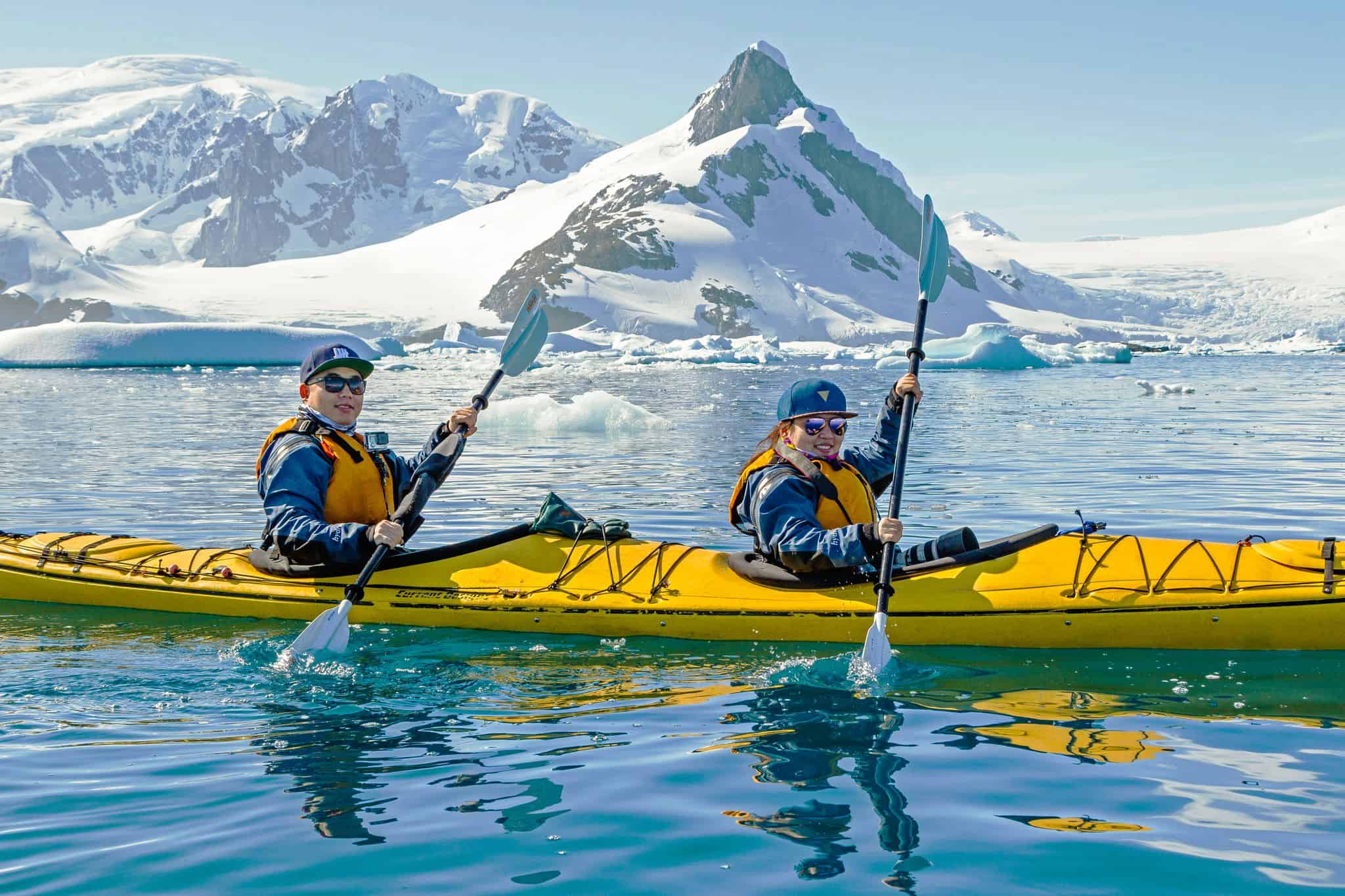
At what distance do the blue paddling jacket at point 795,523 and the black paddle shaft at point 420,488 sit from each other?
58.6 inches

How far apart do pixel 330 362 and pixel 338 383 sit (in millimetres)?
120

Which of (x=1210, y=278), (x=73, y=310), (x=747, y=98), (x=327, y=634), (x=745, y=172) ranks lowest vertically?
(x=327, y=634)

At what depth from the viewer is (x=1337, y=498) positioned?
10547mm

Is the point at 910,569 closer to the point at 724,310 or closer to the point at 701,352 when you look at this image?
the point at 701,352

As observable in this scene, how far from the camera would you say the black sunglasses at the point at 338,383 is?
19.8 ft

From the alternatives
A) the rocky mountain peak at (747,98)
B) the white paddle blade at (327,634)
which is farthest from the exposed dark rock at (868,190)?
the white paddle blade at (327,634)

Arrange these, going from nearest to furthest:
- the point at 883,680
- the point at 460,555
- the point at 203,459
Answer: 1. the point at 883,680
2. the point at 460,555
3. the point at 203,459

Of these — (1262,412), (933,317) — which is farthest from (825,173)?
(1262,412)

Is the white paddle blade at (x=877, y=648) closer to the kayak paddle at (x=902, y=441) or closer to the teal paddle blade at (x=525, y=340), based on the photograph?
the kayak paddle at (x=902, y=441)

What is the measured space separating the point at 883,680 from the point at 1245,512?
238 inches

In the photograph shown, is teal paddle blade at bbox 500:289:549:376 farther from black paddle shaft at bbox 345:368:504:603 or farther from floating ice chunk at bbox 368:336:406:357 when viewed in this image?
floating ice chunk at bbox 368:336:406:357

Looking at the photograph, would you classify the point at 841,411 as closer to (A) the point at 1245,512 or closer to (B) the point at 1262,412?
(A) the point at 1245,512

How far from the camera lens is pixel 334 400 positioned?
6.06 m

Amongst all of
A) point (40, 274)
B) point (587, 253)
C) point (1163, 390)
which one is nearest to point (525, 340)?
point (1163, 390)
